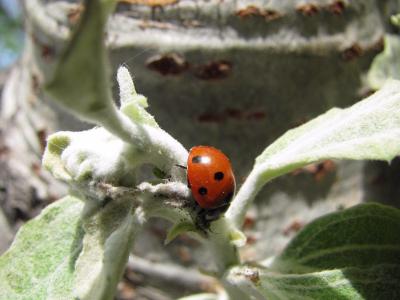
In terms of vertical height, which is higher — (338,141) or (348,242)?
(338,141)

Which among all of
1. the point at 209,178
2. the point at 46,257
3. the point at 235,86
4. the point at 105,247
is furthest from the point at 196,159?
the point at 235,86

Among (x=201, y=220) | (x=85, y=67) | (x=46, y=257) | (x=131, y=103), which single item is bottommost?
(x=46, y=257)

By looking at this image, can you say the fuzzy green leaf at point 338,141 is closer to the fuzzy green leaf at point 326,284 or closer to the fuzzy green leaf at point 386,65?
the fuzzy green leaf at point 326,284

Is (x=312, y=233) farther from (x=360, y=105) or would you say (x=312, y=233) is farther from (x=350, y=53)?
(x=350, y=53)

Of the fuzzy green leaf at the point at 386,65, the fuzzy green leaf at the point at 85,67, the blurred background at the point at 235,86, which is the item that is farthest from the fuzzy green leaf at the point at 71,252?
the fuzzy green leaf at the point at 386,65

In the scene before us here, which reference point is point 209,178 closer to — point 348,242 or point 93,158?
point 93,158

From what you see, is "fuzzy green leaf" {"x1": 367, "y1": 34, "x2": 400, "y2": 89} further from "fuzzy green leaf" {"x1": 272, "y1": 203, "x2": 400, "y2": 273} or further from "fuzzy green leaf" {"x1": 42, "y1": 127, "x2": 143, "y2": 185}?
"fuzzy green leaf" {"x1": 42, "y1": 127, "x2": 143, "y2": 185}

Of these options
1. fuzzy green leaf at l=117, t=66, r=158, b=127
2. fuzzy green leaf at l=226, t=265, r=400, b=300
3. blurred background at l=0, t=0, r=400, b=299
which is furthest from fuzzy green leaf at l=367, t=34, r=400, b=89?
fuzzy green leaf at l=117, t=66, r=158, b=127
